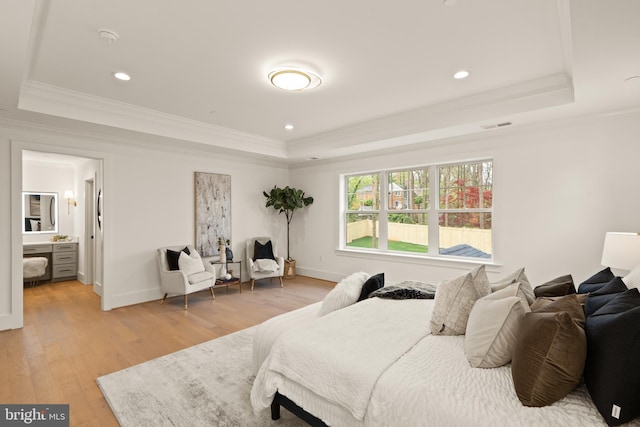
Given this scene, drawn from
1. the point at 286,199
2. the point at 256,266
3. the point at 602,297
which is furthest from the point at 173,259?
the point at 602,297

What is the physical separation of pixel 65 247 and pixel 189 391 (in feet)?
19.1

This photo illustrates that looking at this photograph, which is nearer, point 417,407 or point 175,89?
point 417,407

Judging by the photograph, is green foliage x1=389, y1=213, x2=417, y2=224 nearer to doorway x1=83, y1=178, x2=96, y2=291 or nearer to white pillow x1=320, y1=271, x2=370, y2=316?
white pillow x1=320, y1=271, x2=370, y2=316

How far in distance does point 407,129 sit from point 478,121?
3.00ft

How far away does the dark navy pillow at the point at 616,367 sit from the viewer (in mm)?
1062

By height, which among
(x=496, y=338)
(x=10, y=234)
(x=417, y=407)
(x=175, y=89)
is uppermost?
(x=175, y=89)

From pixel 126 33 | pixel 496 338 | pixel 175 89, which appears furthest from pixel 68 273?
pixel 496 338

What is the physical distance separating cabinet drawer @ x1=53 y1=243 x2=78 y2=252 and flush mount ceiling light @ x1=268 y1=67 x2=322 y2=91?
600 centimetres

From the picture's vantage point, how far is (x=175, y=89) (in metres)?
3.43

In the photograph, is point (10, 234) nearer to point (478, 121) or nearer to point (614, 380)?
point (614, 380)

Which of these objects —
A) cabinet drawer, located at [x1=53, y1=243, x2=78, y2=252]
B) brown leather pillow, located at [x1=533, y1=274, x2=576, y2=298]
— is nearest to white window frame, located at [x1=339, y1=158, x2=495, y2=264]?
brown leather pillow, located at [x1=533, y1=274, x2=576, y2=298]

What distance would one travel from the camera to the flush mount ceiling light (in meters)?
2.93

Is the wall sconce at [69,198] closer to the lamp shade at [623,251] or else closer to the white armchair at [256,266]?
the white armchair at [256,266]

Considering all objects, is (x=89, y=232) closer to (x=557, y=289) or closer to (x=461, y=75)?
(x=461, y=75)
